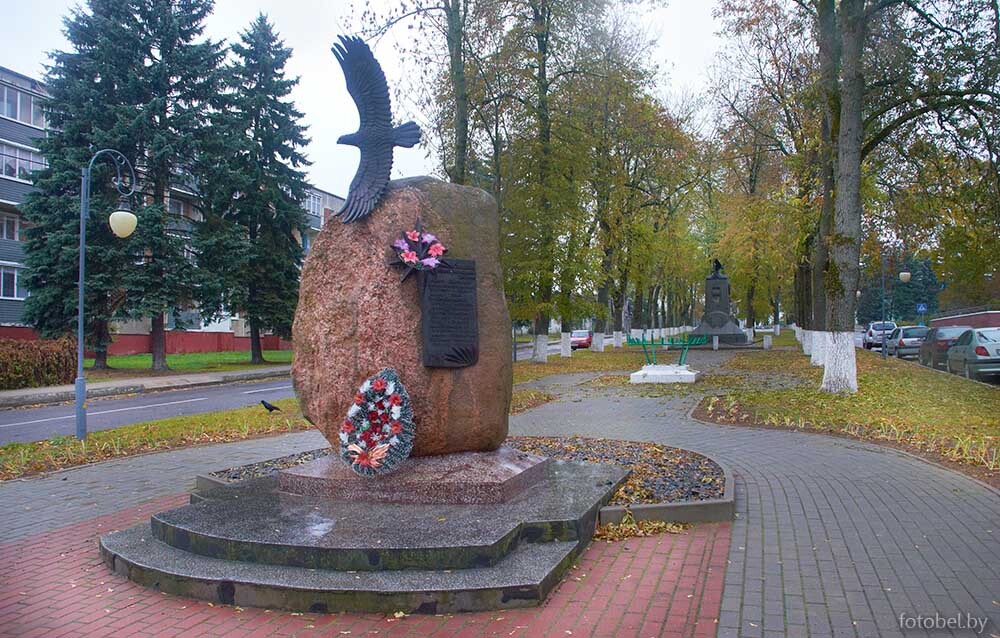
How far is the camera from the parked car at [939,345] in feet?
75.2

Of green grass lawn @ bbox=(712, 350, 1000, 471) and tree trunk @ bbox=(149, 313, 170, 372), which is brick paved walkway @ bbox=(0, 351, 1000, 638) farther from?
tree trunk @ bbox=(149, 313, 170, 372)

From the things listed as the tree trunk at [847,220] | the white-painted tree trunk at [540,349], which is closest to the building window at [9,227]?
the white-painted tree trunk at [540,349]

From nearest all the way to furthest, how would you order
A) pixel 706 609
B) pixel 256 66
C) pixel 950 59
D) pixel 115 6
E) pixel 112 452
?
pixel 706 609 → pixel 112 452 → pixel 950 59 → pixel 115 6 → pixel 256 66

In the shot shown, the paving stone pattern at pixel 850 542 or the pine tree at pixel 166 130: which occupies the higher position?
the pine tree at pixel 166 130

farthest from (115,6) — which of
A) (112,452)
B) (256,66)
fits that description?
(112,452)

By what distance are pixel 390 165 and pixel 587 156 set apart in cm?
1940

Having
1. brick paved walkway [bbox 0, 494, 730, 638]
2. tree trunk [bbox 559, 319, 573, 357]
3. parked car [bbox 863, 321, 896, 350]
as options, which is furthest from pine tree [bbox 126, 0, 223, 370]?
parked car [bbox 863, 321, 896, 350]

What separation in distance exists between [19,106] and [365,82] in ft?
99.9

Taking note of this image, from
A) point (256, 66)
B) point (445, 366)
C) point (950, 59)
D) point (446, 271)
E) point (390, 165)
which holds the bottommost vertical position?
point (445, 366)

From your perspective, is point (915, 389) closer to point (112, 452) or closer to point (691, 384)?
point (691, 384)

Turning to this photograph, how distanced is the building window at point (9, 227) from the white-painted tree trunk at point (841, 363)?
31.4 meters

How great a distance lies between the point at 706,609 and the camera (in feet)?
13.3

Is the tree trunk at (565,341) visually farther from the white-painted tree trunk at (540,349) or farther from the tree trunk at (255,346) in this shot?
the tree trunk at (255,346)

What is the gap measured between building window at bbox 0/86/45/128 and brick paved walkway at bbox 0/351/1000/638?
27.1 meters
